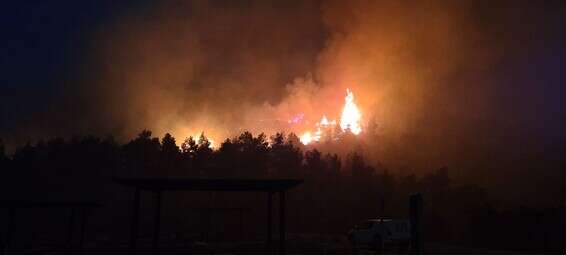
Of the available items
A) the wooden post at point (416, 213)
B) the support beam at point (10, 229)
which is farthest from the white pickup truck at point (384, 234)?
the support beam at point (10, 229)

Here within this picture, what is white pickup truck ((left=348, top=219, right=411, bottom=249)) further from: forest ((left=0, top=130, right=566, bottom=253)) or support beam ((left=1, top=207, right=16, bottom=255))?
support beam ((left=1, top=207, right=16, bottom=255))

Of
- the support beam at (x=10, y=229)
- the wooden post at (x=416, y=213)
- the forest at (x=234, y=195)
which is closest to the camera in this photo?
the wooden post at (x=416, y=213)

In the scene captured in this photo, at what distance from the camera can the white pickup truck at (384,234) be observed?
3222cm

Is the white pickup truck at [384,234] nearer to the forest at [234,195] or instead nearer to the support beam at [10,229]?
the forest at [234,195]

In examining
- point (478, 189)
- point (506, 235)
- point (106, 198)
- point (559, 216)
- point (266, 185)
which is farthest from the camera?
point (478, 189)

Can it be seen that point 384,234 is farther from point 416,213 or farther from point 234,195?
point 234,195

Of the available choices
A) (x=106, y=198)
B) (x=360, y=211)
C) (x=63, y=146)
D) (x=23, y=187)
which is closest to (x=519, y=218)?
(x=360, y=211)

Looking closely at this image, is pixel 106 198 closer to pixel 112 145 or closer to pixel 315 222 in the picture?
pixel 112 145

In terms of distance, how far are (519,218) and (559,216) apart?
2.94 metres

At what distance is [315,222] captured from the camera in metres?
70.9

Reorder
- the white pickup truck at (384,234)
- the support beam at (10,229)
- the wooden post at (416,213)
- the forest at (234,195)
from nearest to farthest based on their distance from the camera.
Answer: the wooden post at (416,213), the support beam at (10,229), the white pickup truck at (384,234), the forest at (234,195)

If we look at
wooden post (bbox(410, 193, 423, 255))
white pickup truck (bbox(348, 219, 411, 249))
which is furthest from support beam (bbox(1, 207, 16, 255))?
white pickup truck (bbox(348, 219, 411, 249))

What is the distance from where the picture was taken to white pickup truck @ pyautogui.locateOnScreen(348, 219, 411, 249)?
3222 cm

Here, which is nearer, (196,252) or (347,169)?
(196,252)
